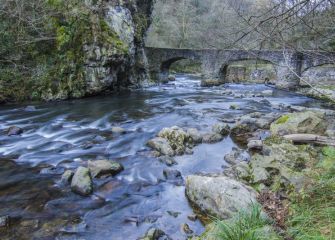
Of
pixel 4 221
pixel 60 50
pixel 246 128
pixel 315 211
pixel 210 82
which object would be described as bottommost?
pixel 210 82

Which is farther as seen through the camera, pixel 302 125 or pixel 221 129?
pixel 221 129

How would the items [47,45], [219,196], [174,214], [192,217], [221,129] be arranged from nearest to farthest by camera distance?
[219,196] → [192,217] → [174,214] → [221,129] → [47,45]

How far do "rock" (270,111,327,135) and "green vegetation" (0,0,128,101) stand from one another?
9780 mm

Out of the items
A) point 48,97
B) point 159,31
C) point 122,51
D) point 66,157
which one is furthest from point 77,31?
point 159,31

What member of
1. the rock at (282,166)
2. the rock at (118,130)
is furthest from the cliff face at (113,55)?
the rock at (282,166)

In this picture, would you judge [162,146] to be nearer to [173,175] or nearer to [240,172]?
[173,175]

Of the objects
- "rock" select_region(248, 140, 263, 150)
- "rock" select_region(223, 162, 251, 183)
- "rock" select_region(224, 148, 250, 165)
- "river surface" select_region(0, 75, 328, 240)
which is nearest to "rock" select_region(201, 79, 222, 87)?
"river surface" select_region(0, 75, 328, 240)

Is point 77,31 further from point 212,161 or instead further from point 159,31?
point 159,31

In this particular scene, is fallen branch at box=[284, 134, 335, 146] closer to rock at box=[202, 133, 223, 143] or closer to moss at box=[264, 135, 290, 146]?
moss at box=[264, 135, 290, 146]

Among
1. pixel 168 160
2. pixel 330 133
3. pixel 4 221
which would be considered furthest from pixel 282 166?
Answer: pixel 4 221

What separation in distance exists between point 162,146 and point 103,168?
1867 millimetres

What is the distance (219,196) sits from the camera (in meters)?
4.61

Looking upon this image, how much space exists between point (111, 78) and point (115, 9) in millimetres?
4009

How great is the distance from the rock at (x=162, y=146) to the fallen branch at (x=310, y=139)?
2773mm
